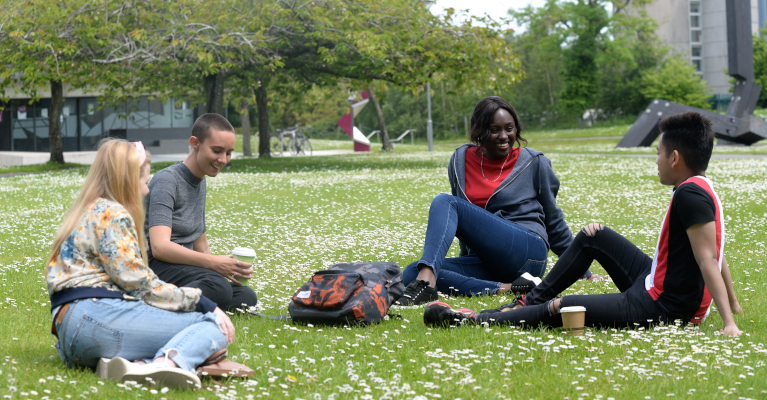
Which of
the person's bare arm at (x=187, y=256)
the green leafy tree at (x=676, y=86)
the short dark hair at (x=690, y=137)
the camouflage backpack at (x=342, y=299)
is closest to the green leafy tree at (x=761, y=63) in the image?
the green leafy tree at (x=676, y=86)

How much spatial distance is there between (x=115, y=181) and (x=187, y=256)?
1.19m

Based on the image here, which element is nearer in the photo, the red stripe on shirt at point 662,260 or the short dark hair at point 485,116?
the red stripe on shirt at point 662,260

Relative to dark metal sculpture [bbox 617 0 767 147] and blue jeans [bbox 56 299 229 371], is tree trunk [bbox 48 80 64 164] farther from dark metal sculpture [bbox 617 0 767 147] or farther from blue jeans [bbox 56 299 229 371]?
blue jeans [bbox 56 299 229 371]

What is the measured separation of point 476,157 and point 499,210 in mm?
538

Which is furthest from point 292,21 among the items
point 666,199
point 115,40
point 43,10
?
point 666,199

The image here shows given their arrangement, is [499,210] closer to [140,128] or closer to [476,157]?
[476,157]

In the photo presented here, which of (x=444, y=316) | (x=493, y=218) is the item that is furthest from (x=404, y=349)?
(x=493, y=218)

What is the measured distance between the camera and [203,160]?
4.80 m

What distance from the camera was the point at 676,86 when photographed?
206 feet

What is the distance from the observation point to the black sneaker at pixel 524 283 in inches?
225

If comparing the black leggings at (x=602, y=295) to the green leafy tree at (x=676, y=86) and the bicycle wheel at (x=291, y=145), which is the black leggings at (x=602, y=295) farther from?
the green leafy tree at (x=676, y=86)

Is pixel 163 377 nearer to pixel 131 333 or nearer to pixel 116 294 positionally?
pixel 131 333

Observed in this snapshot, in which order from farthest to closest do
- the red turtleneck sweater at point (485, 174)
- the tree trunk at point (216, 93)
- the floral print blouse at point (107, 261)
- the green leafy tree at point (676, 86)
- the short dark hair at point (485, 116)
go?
the green leafy tree at point (676, 86) < the tree trunk at point (216, 93) < the red turtleneck sweater at point (485, 174) < the short dark hair at point (485, 116) < the floral print blouse at point (107, 261)

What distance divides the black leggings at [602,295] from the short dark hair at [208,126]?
2112 mm
